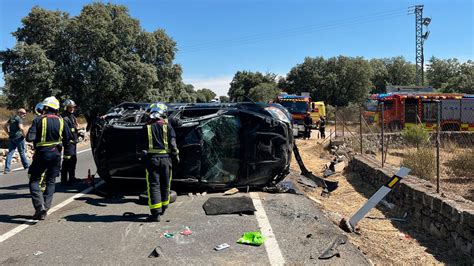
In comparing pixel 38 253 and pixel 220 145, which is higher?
pixel 220 145

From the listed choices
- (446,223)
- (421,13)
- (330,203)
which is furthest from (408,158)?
(421,13)

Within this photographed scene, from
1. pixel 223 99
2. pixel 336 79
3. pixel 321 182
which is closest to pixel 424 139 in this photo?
pixel 223 99

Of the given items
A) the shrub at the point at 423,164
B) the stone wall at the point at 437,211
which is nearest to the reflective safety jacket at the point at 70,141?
the stone wall at the point at 437,211

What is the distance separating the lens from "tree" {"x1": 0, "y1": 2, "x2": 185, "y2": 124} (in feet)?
86.9

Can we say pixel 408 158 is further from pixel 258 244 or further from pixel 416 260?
pixel 258 244

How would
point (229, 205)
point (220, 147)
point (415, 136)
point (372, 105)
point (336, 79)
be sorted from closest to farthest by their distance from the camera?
point (229, 205)
point (220, 147)
point (415, 136)
point (372, 105)
point (336, 79)

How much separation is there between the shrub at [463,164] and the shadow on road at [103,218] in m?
7.92

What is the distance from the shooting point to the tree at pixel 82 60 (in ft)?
86.9

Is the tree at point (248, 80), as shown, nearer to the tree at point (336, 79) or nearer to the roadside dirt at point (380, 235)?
the tree at point (336, 79)

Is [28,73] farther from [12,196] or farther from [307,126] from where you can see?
[12,196]

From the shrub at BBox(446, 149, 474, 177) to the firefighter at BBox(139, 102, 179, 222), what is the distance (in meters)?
7.59

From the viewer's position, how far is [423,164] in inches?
393

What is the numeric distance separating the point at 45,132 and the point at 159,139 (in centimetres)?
171

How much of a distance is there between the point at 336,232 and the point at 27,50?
26.1m
